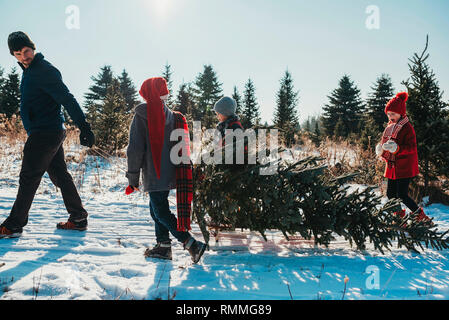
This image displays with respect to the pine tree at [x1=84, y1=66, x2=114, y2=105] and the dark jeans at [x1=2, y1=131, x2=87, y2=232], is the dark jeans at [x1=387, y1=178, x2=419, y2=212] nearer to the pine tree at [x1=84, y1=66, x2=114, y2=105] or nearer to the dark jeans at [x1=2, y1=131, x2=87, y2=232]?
the dark jeans at [x1=2, y1=131, x2=87, y2=232]

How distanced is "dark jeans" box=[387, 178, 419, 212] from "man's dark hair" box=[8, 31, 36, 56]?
210 inches

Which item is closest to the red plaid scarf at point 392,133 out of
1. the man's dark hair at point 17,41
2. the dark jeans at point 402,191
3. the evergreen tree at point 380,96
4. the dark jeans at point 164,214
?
the dark jeans at point 402,191

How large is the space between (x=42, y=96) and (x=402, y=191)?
5.07 m

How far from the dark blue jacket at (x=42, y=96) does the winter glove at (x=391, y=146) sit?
418 cm

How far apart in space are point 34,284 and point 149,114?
1.71 m

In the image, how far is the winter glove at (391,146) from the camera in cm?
390

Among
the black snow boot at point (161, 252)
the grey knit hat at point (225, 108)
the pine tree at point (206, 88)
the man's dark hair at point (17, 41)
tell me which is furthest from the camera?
the pine tree at point (206, 88)

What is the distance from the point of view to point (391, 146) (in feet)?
12.8

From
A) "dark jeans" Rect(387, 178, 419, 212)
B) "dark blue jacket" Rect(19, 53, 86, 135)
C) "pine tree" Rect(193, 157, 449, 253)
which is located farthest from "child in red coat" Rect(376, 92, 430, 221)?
"dark blue jacket" Rect(19, 53, 86, 135)

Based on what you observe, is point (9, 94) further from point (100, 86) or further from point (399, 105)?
point (399, 105)

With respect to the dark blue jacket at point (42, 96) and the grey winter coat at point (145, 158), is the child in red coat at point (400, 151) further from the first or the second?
the dark blue jacket at point (42, 96)

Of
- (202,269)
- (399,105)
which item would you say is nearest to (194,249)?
(202,269)

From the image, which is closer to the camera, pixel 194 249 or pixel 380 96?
pixel 194 249

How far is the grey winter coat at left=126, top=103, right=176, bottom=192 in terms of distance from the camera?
2738 millimetres
